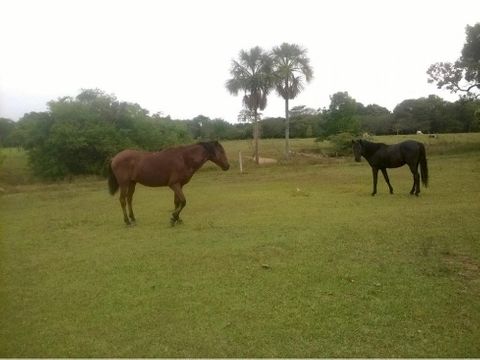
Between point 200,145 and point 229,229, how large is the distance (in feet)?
7.24

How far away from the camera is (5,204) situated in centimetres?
1543

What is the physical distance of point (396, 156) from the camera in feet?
40.6

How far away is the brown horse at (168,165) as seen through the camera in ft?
30.0

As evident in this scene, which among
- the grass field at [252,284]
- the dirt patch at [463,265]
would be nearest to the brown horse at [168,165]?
the grass field at [252,284]

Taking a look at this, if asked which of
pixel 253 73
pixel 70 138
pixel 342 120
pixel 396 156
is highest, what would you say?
pixel 253 73

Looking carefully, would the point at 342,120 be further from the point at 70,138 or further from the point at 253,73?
the point at 70,138

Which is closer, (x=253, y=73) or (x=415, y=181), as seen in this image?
(x=415, y=181)

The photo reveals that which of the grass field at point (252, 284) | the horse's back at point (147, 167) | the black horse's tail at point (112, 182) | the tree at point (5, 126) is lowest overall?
the grass field at point (252, 284)

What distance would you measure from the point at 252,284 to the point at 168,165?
4.77 metres

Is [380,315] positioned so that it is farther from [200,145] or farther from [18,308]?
[200,145]

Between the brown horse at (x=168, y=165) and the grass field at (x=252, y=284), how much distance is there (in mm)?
969

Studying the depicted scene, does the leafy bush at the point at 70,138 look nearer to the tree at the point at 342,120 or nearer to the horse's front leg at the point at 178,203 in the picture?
the horse's front leg at the point at 178,203

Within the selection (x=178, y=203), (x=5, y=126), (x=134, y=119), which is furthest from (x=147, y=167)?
(x=134, y=119)

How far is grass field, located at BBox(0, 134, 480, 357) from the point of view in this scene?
147 inches
